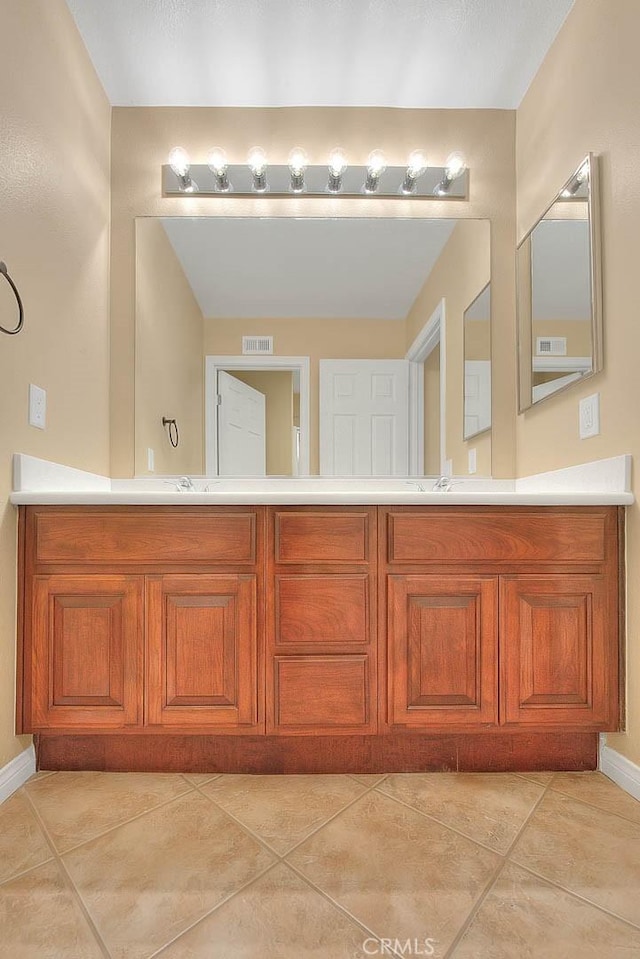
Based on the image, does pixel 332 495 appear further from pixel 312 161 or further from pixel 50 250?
pixel 312 161

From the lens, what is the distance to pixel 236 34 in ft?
6.35

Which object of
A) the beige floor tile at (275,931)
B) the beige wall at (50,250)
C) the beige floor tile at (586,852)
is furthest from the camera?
the beige wall at (50,250)

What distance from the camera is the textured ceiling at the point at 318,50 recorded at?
6.09 ft

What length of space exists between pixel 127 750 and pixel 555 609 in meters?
1.30

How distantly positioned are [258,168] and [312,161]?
23 cm

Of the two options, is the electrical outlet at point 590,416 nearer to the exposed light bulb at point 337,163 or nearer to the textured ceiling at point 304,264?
the textured ceiling at point 304,264

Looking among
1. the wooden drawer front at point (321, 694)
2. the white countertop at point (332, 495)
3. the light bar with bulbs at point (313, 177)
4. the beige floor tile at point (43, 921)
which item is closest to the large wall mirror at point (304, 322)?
the light bar with bulbs at point (313, 177)

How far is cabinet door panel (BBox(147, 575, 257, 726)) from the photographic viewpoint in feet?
4.99

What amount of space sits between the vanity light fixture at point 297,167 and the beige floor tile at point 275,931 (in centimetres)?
230

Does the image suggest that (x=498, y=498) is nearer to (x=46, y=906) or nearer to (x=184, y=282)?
(x=46, y=906)

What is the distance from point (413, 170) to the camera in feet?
7.23

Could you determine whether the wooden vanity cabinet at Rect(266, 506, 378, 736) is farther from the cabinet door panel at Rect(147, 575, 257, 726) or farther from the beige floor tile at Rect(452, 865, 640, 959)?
the beige floor tile at Rect(452, 865, 640, 959)

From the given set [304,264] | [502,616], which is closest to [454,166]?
[304,264]

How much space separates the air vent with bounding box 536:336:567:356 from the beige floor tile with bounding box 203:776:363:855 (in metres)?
1.53
